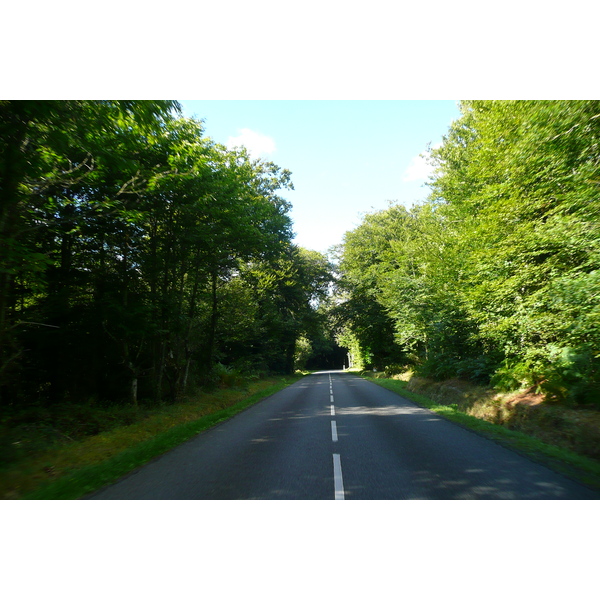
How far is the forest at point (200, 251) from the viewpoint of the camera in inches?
290

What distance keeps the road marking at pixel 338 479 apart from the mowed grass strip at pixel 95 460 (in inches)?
136

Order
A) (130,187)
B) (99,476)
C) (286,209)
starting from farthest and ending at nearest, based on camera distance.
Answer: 1. (286,209)
2. (130,187)
3. (99,476)

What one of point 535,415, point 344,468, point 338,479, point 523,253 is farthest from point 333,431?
point 523,253

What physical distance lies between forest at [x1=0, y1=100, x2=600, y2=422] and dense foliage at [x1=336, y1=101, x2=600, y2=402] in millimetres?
50

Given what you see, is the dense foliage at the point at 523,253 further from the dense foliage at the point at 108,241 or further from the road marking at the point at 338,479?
the dense foliage at the point at 108,241

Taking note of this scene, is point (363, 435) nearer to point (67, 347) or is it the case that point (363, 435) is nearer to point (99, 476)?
point (99, 476)

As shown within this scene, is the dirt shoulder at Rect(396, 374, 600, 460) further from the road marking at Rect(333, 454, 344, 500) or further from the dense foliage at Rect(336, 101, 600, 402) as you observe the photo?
the road marking at Rect(333, 454, 344, 500)

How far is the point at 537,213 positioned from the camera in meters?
10.5

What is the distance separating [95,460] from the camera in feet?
22.2

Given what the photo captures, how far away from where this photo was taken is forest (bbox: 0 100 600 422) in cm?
736

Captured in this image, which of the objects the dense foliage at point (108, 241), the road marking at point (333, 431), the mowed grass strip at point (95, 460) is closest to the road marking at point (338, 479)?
the road marking at point (333, 431)

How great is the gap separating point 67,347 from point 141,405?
3.28 metres

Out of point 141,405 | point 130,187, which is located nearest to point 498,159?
point 130,187

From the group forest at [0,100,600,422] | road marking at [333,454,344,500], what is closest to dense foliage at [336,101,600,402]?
forest at [0,100,600,422]
